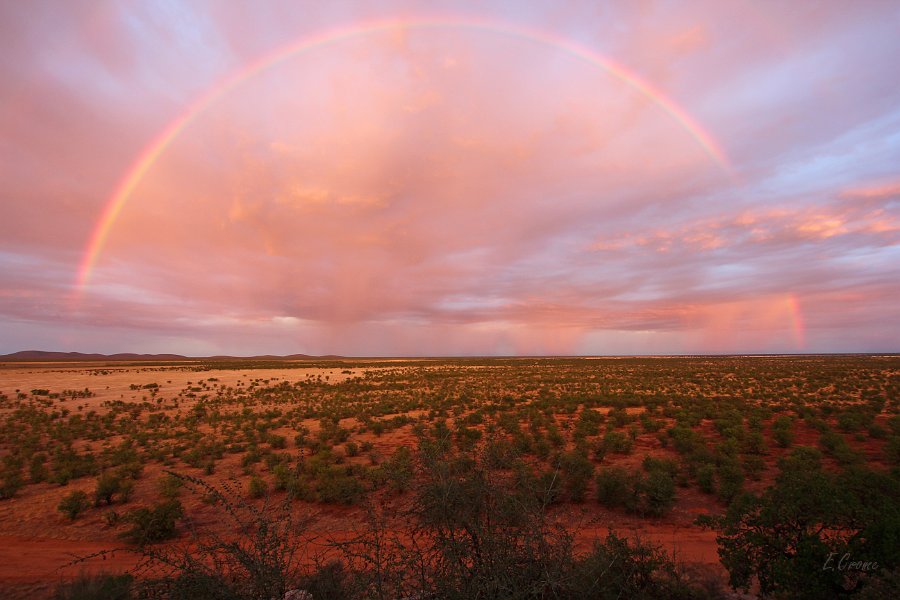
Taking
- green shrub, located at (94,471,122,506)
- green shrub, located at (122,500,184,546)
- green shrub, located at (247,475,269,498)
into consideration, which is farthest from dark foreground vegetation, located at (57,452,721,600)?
green shrub, located at (94,471,122,506)

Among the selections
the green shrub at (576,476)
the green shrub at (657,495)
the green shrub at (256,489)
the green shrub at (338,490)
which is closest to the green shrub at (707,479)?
the green shrub at (657,495)

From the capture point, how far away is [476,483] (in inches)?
207

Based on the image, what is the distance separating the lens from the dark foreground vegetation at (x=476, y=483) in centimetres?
496

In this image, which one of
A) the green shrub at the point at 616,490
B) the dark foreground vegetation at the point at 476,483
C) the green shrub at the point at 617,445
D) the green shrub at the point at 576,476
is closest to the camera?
the dark foreground vegetation at the point at 476,483

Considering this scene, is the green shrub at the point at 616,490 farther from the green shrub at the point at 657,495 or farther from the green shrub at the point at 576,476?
the green shrub at the point at 576,476

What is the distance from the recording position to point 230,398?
1444 inches

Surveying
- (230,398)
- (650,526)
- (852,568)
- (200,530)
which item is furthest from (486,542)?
(230,398)

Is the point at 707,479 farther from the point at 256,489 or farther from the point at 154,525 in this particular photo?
the point at 154,525

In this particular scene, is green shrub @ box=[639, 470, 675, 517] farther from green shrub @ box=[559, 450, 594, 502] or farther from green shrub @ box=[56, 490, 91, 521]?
green shrub @ box=[56, 490, 91, 521]

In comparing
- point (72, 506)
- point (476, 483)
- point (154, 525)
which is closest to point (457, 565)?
point (476, 483)

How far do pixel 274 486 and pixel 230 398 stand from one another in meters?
28.0

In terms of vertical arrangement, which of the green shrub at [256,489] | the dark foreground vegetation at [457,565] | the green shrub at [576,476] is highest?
the dark foreground vegetation at [457,565]

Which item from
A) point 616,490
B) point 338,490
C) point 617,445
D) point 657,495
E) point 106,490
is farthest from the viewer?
point 617,445

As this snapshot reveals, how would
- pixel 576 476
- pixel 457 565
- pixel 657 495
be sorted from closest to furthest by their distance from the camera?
pixel 457 565 → pixel 657 495 → pixel 576 476
